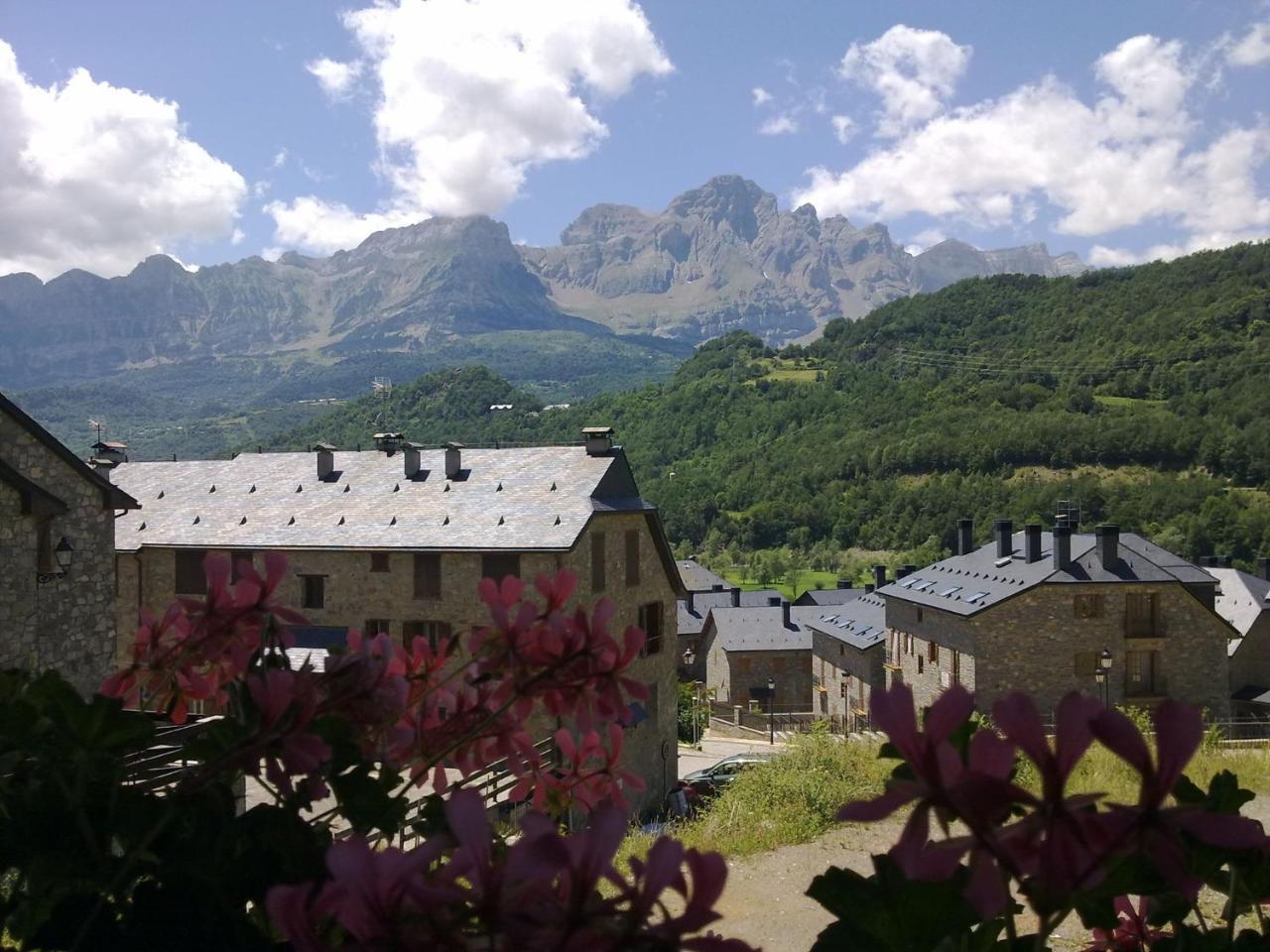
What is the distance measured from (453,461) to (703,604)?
38079mm

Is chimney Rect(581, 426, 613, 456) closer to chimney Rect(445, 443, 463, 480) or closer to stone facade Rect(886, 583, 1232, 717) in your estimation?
chimney Rect(445, 443, 463, 480)

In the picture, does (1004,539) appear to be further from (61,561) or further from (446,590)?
(61,561)

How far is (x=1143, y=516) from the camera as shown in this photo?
82.8m

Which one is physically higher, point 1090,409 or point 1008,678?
point 1090,409

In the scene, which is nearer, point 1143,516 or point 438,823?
point 438,823

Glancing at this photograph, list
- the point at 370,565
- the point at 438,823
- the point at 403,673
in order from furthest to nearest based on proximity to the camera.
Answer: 1. the point at 370,565
2. the point at 403,673
3. the point at 438,823

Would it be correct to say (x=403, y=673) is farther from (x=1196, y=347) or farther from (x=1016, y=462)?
(x=1196, y=347)

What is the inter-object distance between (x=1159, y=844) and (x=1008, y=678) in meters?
33.1

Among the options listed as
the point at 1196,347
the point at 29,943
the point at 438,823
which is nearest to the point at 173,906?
the point at 29,943

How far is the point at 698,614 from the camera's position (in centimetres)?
6047

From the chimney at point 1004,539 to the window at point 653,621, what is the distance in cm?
1462

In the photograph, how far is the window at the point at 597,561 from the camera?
22.7 m

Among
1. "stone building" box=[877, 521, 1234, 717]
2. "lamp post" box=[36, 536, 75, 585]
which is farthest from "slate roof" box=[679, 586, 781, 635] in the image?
"lamp post" box=[36, 536, 75, 585]

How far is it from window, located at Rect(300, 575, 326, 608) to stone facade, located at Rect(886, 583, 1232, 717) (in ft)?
58.9
